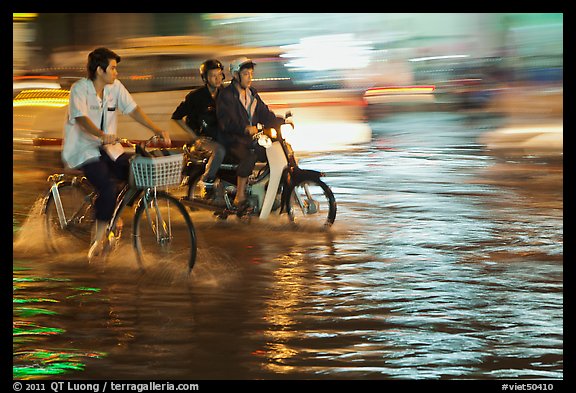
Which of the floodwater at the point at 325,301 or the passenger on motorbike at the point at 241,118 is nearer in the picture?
the floodwater at the point at 325,301

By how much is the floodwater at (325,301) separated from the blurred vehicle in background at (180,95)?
623 cm

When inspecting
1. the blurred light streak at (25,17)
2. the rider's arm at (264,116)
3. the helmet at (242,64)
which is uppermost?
the blurred light streak at (25,17)

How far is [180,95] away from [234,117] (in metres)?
7.29

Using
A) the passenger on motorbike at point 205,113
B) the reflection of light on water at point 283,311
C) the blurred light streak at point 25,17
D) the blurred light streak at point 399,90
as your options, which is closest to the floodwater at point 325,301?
the reflection of light on water at point 283,311

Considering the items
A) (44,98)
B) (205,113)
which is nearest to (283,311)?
(205,113)

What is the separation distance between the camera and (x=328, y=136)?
23719 millimetres

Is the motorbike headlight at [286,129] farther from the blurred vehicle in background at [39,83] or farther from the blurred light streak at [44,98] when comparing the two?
the blurred vehicle in background at [39,83]

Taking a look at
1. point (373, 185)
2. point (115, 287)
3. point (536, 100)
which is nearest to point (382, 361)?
point (115, 287)

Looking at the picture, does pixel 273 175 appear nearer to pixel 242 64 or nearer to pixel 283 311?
pixel 242 64

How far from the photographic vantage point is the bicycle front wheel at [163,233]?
8484mm

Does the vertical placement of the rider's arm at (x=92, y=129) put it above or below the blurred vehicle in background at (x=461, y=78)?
above

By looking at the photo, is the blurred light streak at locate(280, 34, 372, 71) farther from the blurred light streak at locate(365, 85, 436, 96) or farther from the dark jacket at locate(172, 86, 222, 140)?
the dark jacket at locate(172, 86, 222, 140)

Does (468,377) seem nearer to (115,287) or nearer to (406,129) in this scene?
(115,287)

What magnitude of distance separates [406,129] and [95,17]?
14197 millimetres
